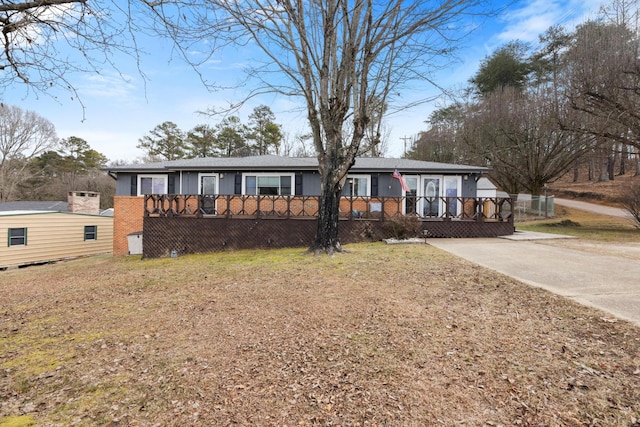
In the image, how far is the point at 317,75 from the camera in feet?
26.0

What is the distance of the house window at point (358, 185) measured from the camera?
12.8 metres

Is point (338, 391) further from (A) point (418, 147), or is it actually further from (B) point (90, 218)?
(A) point (418, 147)

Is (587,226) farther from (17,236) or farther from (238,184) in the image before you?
(17,236)

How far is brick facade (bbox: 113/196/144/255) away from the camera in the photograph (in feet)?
40.9

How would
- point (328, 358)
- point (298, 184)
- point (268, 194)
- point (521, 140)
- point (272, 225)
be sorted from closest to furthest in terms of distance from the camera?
point (328, 358)
point (272, 225)
point (298, 184)
point (268, 194)
point (521, 140)

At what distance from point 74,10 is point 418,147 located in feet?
105

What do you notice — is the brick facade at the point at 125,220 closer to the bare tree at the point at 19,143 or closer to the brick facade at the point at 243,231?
the brick facade at the point at 243,231

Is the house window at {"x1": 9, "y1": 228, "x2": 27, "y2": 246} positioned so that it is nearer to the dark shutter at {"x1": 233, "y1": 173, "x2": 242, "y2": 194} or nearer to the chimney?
the chimney

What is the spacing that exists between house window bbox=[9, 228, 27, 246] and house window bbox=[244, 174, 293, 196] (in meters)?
11.7

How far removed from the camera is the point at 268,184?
42.4 feet

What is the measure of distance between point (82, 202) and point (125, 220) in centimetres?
1008

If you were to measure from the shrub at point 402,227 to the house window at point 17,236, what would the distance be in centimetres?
1741

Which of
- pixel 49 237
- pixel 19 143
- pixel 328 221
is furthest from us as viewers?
pixel 19 143

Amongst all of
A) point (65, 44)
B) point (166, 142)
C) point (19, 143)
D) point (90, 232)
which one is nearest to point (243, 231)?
point (65, 44)
